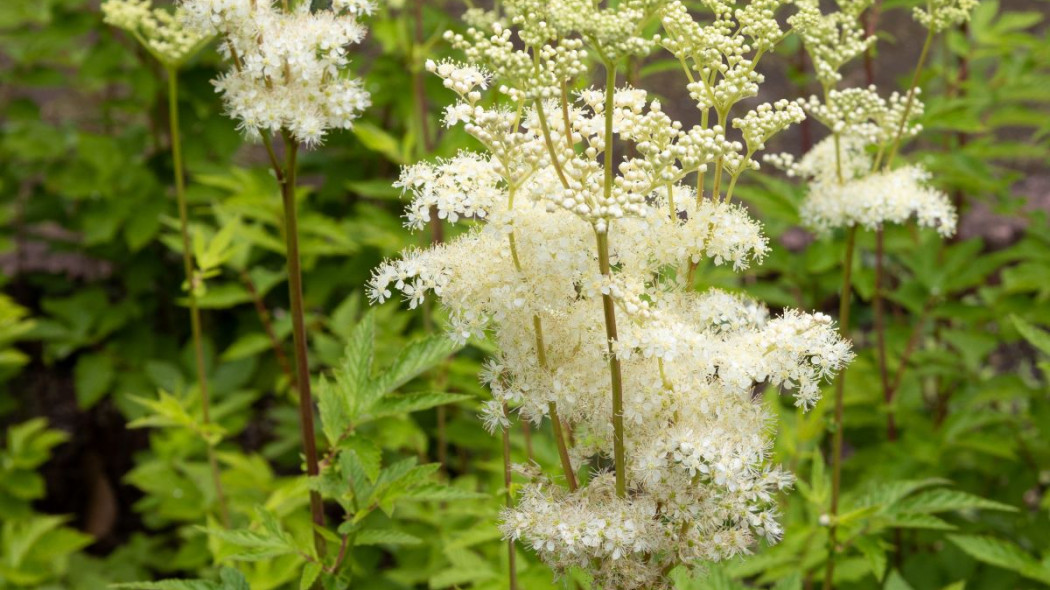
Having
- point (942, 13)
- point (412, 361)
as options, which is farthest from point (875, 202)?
point (412, 361)

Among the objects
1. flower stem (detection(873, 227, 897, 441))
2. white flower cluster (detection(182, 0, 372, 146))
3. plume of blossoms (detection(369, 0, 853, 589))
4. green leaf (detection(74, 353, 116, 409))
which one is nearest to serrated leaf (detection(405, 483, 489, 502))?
plume of blossoms (detection(369, 0, 853, 589))

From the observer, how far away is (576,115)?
1573mm

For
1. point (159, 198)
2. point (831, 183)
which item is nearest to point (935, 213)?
point (831, 183)

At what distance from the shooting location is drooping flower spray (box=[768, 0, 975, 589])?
2324 mm

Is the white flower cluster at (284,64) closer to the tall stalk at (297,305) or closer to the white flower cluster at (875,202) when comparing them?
the tall stalk at (297,305)

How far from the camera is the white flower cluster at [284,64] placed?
1713 mm

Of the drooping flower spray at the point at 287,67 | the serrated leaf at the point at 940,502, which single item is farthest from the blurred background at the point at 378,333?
the drooping flower spray at the point at 287,67

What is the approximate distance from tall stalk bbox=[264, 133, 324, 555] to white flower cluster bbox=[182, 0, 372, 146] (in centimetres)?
8

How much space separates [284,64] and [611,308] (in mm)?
820

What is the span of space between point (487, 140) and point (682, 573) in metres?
0.81

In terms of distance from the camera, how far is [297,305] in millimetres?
1891

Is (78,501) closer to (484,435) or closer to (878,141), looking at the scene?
(484,435)

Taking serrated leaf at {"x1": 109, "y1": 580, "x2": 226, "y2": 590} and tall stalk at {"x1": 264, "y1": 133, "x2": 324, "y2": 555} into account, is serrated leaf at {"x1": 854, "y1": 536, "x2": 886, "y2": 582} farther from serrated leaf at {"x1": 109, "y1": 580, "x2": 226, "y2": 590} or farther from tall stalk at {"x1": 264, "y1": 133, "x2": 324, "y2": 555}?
serrated leaf at {"x1": 109, "y1": 580, "x2": 226, "y2": 590}

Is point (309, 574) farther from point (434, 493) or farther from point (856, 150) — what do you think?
point (856, 150)
